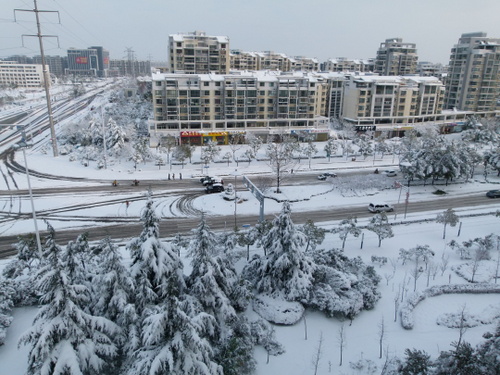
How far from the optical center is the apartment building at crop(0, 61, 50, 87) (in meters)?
179

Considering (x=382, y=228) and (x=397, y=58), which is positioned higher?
(x=397, y=58)

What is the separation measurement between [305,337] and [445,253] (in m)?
16.7

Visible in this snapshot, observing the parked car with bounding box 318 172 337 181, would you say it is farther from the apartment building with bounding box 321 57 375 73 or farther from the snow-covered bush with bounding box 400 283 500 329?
the apartment building with bounding box 321 57 375 73

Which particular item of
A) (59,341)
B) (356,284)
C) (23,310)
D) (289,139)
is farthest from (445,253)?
(289,139)

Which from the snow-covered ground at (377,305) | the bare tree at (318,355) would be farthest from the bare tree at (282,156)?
the bare tree at (318,355)

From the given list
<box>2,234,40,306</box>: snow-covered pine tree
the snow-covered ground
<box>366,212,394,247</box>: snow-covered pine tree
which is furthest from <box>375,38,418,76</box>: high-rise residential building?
<box>2,234,40,306</box>: snow-covered pine tree

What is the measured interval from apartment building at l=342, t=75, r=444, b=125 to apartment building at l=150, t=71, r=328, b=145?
36.4 feet

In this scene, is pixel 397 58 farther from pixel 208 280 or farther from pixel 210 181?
pixel 208 280

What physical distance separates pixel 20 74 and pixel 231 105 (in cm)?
16057

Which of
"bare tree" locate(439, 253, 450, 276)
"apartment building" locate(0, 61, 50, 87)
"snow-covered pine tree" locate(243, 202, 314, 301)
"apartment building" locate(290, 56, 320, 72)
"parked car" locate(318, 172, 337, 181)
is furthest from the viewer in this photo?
"apartment building" locate(0, 61, 50, 87)

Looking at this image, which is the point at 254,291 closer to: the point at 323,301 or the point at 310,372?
the point at 323,301

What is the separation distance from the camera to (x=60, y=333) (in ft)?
45.1

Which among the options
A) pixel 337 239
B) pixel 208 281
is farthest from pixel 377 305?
pixel 208 281

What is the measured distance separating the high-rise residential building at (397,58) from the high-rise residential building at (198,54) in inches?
2240
